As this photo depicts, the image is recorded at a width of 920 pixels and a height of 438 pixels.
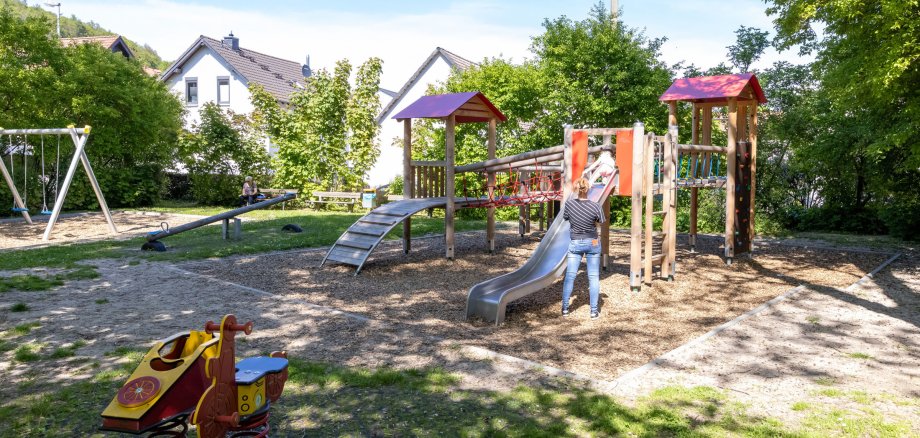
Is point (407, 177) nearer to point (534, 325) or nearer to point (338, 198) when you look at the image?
point (534, 325)

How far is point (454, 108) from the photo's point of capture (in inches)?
478

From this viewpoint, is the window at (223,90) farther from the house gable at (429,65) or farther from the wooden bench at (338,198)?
the wooden bench at (338,198)

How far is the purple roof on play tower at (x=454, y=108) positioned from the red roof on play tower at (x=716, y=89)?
3.32 metres

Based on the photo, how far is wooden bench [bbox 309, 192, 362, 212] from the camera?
78.0ft

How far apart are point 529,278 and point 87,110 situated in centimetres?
1736

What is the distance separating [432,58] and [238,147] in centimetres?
1138

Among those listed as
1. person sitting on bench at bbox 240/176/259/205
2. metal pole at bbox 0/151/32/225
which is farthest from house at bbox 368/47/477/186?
metal pole at bbox 0/151/32/225

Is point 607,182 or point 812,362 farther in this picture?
point 607,182

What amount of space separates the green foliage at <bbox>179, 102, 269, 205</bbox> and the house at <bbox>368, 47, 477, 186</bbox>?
6.90m

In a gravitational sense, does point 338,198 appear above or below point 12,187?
below

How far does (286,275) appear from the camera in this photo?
10953 mm

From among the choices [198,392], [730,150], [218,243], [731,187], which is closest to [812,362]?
[198,392]

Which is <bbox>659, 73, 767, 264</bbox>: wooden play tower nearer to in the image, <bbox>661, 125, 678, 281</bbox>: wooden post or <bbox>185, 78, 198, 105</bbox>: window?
<bbox>661, 125, 678, 281</bbox>: wooden post

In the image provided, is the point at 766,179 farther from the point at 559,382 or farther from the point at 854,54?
the point at 559,382
